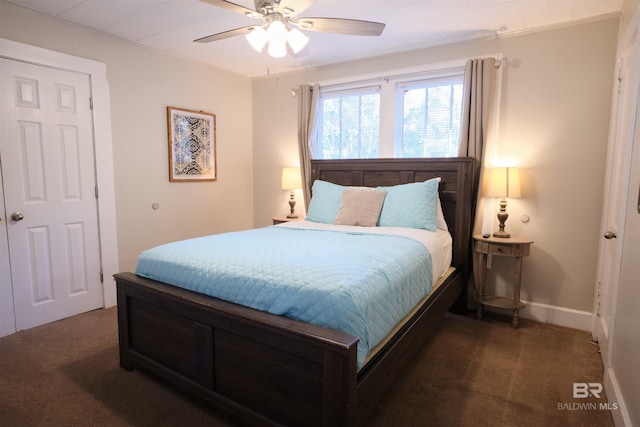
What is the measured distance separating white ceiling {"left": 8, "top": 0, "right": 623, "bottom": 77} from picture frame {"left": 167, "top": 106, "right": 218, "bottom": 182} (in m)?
0.69

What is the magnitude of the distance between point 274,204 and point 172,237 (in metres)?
1.31

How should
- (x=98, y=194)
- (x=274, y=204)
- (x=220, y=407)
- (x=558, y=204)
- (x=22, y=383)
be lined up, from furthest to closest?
(x=274, y=204) < (x=98, y=194) < (x=558, y=204) < (x=22, y=383) < (x=220, y=407)

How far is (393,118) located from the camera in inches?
144

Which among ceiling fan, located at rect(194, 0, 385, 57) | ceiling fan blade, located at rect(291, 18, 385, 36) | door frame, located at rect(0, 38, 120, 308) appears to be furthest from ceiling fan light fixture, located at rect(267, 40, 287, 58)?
door frame, located at rect(0, 38, 120, 308)

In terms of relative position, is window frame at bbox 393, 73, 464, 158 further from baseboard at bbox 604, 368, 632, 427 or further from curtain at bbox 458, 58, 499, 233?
baseboard at bbox 604, 368, 632, 427

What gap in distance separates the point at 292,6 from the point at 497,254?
7.86 feet

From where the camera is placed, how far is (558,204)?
9.70ft

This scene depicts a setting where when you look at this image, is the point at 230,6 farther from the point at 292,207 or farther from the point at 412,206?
the point at 292,207

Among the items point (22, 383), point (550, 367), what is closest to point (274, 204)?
point (22, 383)

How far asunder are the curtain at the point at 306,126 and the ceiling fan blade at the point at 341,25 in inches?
76.2

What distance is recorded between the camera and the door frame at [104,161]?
301 cm

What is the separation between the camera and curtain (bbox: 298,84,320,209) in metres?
4.05

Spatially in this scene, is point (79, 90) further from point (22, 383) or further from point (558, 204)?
point (558, 204)

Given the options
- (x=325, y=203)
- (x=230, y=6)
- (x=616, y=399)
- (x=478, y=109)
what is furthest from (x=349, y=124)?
(x=616, y=399)
